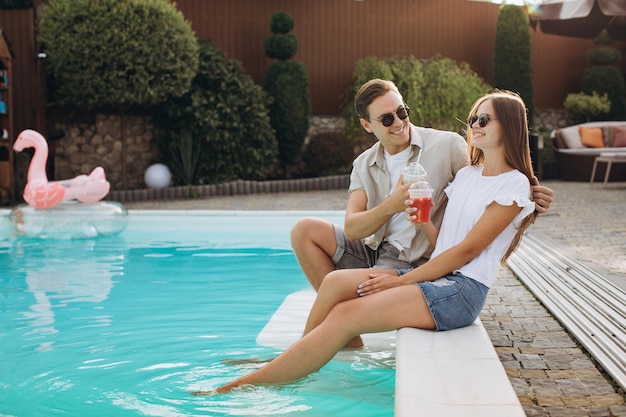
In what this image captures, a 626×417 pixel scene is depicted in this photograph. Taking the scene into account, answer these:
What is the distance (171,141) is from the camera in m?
12.0

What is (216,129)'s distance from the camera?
11.7m

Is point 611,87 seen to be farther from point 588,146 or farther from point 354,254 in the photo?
point 354,254

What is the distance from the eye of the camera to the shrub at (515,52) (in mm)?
14750

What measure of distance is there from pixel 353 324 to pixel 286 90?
400 inches

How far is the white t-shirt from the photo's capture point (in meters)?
2.89

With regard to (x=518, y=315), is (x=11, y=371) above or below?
below

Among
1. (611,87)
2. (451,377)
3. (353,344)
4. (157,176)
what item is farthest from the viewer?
(611,87)

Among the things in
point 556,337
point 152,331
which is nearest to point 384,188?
point 556,337

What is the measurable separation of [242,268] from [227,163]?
6050 mm

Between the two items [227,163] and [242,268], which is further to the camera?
[227,163]

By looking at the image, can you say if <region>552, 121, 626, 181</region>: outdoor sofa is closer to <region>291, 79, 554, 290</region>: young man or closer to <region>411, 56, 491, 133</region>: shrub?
<region>411, 56, 491, 133</region>: shrub

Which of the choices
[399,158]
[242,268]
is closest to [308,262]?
[399,158]

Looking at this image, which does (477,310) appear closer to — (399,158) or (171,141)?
(399,158)

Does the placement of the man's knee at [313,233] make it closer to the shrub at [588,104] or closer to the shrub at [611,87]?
the shrub at [588,104]
